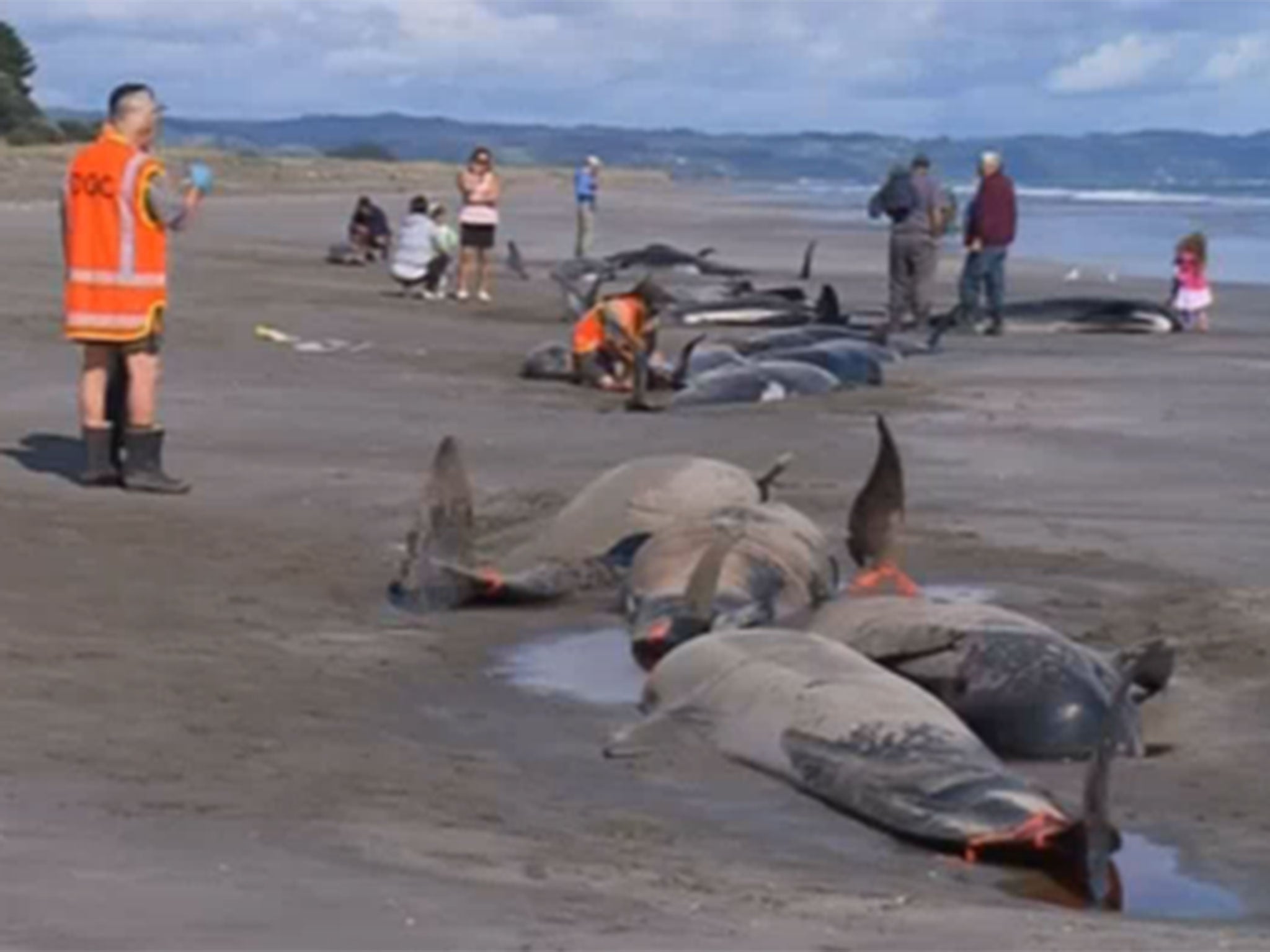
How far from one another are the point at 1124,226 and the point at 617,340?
169ft

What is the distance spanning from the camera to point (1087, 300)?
28.9m

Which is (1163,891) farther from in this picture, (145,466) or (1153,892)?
(145,466)

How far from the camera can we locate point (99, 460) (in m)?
13.6

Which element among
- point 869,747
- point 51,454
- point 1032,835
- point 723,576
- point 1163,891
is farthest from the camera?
point 51,454

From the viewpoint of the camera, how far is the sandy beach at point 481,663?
6.28m

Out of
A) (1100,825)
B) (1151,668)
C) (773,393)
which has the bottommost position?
(773,393)

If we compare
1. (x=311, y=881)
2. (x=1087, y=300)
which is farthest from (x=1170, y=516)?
(x=1087, y=300)

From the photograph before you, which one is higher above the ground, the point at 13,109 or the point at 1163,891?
the point at 1163,891

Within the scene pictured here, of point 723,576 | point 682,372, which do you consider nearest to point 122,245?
point 723,576

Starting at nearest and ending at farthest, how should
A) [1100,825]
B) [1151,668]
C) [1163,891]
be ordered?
[1100,825]
[1163,891]
[1151,668]

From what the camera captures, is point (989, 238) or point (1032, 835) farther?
point (989, 238)

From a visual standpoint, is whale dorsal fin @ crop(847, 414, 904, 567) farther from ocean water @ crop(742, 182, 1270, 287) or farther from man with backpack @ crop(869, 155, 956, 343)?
ocean water @ crop(742, 182, 1270, 287)

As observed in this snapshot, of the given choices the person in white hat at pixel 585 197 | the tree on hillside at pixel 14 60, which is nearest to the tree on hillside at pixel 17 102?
the tree on hillside at pixel 14 60

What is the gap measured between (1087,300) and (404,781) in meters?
21.8
